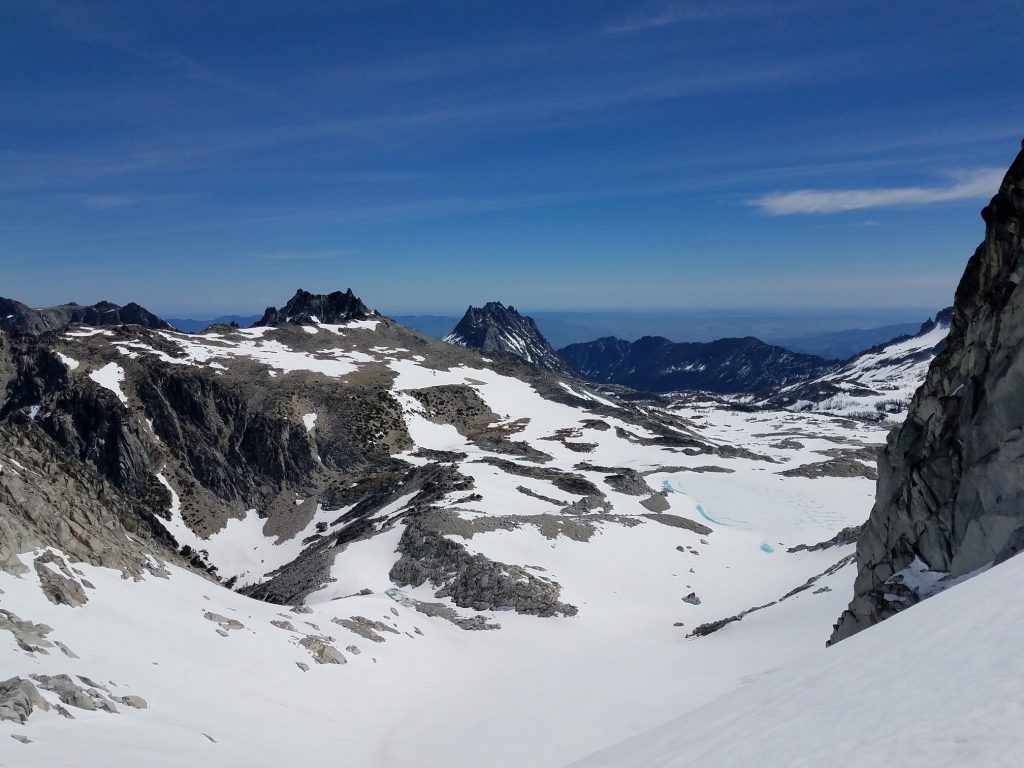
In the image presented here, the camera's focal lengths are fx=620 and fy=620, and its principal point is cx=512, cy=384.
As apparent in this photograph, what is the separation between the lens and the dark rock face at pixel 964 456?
49.8 feet

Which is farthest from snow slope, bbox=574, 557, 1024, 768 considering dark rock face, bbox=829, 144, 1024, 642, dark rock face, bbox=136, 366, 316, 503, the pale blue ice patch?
dark rock face, bbox=136, 366, 316, 503

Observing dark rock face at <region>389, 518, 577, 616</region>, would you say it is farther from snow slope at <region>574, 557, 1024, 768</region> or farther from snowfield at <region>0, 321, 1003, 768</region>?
snow slope at <region>574, 557, 1024, 768</region>

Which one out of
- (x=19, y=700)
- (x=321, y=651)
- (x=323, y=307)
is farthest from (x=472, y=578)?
(x=323, y=307)

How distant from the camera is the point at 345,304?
18350cm

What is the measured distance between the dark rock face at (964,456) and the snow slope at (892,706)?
4566 mm

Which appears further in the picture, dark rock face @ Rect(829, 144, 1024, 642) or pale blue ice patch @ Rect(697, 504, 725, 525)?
pale blue ice patch @ Rect(697, 504, 725, 525)

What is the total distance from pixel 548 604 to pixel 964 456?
2877cm

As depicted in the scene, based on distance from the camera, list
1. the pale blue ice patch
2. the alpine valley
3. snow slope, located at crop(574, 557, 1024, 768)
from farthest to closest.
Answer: the pale blue ice patch
the alpine valley
snow slope, located at crop(574, 557, 1024, 768)

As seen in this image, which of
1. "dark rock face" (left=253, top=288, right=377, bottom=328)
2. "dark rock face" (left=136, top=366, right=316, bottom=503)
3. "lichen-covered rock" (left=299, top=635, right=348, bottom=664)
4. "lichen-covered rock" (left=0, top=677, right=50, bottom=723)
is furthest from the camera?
"dark rock face" (left=253, top=288, right=377, bottom=328)

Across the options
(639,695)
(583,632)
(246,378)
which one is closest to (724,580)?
(583,632)

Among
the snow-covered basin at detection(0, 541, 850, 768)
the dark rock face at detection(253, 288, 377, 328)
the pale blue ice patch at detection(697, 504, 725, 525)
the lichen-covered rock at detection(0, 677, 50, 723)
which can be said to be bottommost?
the pale blue ice patch at detection(697, 504, 725, 525)

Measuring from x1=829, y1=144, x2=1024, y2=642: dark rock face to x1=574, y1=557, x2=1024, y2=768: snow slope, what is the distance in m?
4.57

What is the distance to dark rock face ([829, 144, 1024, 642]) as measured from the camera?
15.2m

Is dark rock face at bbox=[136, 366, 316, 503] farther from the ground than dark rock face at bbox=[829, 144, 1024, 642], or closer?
closer
